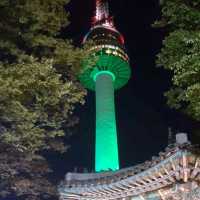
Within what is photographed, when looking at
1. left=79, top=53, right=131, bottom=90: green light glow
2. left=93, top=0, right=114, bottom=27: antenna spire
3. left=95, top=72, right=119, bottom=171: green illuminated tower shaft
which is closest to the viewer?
left=95, top=72, right=119, bottom=171: green illuminated tower shaft

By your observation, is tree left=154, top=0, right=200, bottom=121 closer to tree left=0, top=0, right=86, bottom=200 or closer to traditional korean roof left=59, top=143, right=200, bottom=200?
traditional korean roof left=59, top=143, right=200, bottom=200

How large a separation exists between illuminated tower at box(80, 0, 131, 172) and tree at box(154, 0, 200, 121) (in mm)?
15795

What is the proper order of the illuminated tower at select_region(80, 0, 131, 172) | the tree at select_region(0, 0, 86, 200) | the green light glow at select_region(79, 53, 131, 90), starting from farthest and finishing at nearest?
1. the green light glow at select_region(79, 53, 131, 90)
2. the illuminated tower at select_region(80, 0, 131, 172)
3. the tree at select_region(0, 0, 86, 200)

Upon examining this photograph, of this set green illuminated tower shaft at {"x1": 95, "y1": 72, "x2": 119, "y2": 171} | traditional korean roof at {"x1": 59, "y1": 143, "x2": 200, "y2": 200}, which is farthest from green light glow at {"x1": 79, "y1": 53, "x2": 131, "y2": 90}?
traditional korean roof at {"x1": 59, "y1": 143, "x2": 200, "y2": 200}

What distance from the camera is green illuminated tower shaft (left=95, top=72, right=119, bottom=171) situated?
2467 cm

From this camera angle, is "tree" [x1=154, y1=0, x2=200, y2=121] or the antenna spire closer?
"tree" [x1=154, y1=0, x2=200, y2=121]

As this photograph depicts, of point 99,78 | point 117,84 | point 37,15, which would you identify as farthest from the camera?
point 117,84

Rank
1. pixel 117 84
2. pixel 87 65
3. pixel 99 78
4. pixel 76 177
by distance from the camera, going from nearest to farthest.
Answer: pixel 87 65 → pixel 76 177 → pixel 99 78 → pixel 117 84

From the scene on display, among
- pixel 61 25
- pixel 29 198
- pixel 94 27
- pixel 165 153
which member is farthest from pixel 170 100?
pixel 94 27

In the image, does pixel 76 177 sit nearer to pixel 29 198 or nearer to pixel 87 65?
pixel 29 198

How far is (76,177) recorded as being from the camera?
15383 millimetres

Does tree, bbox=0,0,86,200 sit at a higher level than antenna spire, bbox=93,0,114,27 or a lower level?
lower

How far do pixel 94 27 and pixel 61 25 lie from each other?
22791 millimetres

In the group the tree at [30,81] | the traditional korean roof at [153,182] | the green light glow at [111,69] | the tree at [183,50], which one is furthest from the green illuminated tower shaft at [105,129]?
the tree at [183,50]
